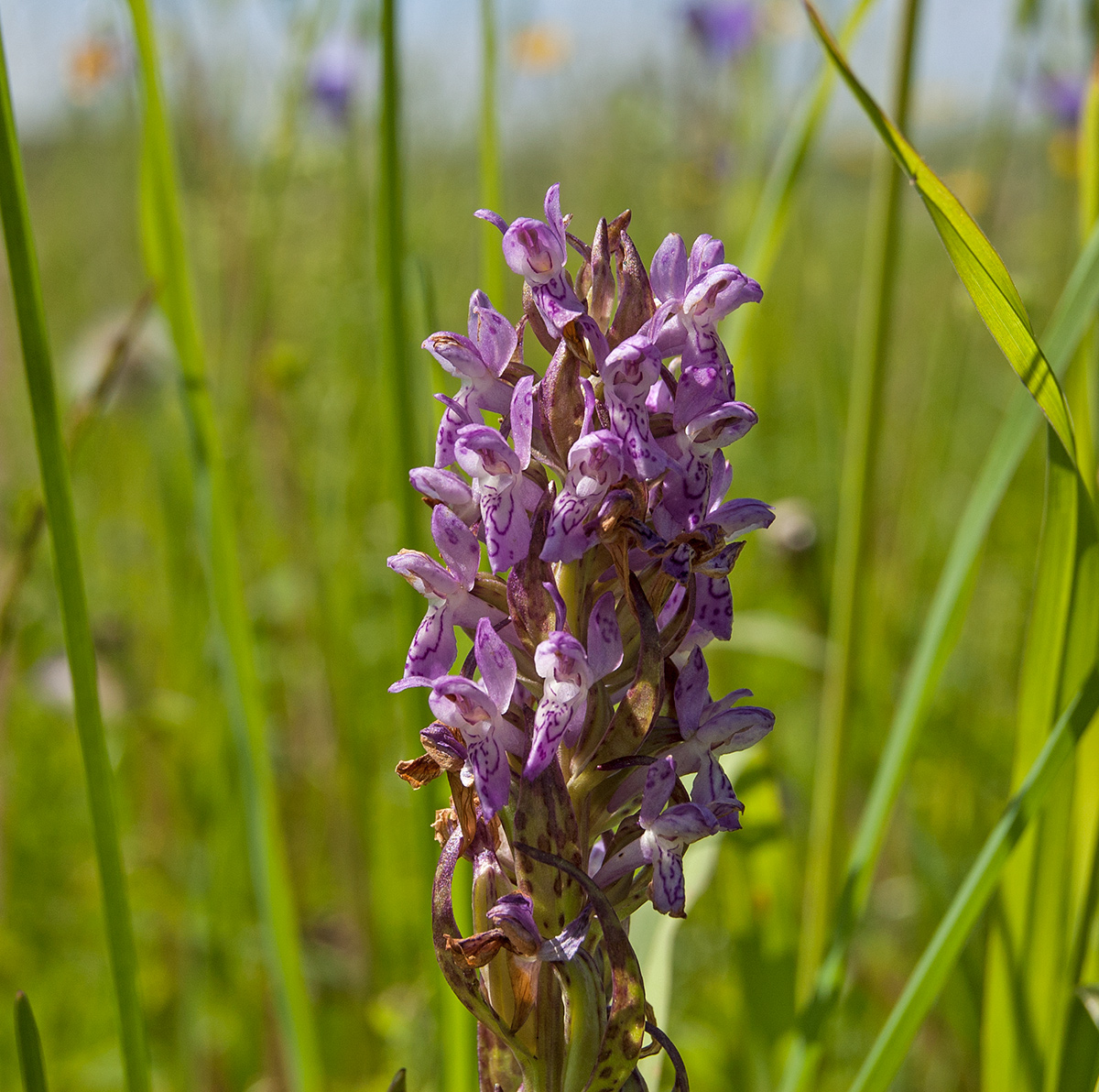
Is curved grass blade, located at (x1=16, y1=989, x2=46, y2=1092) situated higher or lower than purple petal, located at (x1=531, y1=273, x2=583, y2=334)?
lower

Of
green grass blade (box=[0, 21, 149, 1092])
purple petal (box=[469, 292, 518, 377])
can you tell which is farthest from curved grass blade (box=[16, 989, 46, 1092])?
purple petal (box=[469, 292, 518, 377])

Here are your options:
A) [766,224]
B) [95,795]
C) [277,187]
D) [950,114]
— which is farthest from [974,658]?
[950,114]

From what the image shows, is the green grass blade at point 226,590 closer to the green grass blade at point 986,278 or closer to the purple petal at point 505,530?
the purple petal at point 505,530

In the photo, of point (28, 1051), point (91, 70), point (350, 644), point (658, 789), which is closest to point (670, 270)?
point (658, 789)

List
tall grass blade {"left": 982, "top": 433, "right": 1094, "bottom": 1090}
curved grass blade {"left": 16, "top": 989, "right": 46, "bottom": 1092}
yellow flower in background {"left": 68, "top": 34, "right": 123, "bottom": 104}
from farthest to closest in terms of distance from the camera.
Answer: yellow flower in background {"left": 68, "top": 34, "right": 123, "bottom": 104} → tall grass blade {"left": 982, "top": 433, "right": 1094, "bottom": 1090} → curved grass blade {"left": 16, "top": 989, "right": 46, "bottom": 1092}

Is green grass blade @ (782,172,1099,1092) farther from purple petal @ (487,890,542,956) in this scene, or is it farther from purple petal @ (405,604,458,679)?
purple petal @ (405,604,458,679)

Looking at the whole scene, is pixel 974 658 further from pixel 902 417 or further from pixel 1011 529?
pixel 902 417

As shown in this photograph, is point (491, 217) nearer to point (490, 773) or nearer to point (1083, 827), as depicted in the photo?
point (490, 773)
